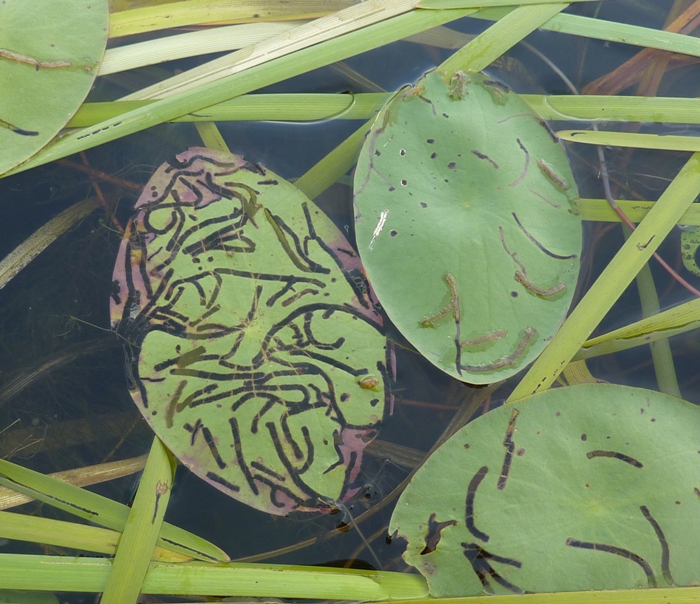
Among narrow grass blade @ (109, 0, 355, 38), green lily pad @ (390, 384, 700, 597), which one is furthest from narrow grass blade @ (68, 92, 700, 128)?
green lily pad @ (390, 384, 700, 597)

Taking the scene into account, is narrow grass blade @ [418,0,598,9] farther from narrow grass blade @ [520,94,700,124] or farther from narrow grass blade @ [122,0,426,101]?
narrow grass blade @ [520,94,700,124]

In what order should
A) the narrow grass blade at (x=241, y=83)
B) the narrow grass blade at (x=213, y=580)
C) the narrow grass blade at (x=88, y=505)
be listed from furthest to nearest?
the narrow grass blade at (x=241, y=83) < the narrow grass blade at (x=88, y=505) < the narrow grass blade at (x=213, y=580)

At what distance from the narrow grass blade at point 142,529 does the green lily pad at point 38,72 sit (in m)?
1.05

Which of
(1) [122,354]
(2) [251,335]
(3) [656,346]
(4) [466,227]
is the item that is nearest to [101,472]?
(1) [122,354]

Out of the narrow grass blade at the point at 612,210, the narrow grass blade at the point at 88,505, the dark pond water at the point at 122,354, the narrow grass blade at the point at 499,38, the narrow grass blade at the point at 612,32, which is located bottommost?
the narrow grass blade at the point at 88,505

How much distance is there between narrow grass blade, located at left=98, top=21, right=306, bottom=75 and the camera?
1.78 metres

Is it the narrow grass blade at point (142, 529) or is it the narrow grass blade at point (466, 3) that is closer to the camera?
the narrow grass blade at point (142, 529)

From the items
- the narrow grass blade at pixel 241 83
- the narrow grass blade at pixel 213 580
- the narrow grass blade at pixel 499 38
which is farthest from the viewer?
the narrow grass blade at pixel 499 38

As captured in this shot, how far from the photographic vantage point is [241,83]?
1742 mm

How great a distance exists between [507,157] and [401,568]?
1.38m

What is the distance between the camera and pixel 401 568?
166 centimetres

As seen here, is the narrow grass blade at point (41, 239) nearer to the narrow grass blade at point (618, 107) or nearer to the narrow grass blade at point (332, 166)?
the narrow grass blade at point (332, 166)

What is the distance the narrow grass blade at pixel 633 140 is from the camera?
72.5 inches

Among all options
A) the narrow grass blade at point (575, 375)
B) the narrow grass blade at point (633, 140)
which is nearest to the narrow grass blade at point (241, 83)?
the narrow grass blade at point (633, 140)
